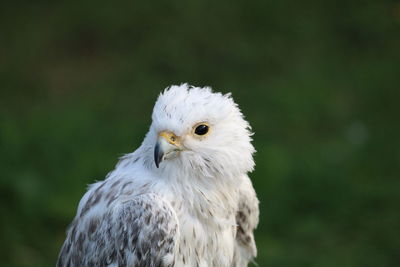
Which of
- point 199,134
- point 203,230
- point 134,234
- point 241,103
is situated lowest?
point 134,234

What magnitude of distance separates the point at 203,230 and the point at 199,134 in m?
0.66

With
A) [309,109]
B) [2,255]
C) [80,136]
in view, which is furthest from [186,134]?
[309,109]

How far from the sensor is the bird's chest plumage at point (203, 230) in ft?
13.1

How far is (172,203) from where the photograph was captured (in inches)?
157

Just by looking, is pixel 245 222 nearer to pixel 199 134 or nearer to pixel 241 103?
pixel 199 134

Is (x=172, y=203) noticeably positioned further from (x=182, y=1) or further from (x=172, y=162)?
(x=182, y=1)

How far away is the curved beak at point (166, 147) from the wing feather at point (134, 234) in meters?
0.30

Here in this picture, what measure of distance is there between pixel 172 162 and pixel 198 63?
5.45 meters

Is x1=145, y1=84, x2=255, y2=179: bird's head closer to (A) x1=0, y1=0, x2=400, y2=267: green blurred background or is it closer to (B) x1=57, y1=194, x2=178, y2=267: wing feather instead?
(B) x1=57, y1=194, x2=178, y2=267: wing feather

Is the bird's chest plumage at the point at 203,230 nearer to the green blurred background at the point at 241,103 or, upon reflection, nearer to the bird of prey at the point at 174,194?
the bird of prey at the point at 174,194

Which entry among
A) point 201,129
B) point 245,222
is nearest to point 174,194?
point 201,129

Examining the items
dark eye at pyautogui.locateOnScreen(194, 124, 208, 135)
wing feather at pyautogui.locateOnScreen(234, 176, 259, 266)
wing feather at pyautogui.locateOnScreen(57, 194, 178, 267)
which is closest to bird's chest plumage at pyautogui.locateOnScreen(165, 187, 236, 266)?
wing feather at pyautogui.locateOnScreen(57, 194, 178, 267)

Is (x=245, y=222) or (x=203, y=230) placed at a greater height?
(x=245, y=222)

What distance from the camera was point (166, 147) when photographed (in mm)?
3729
